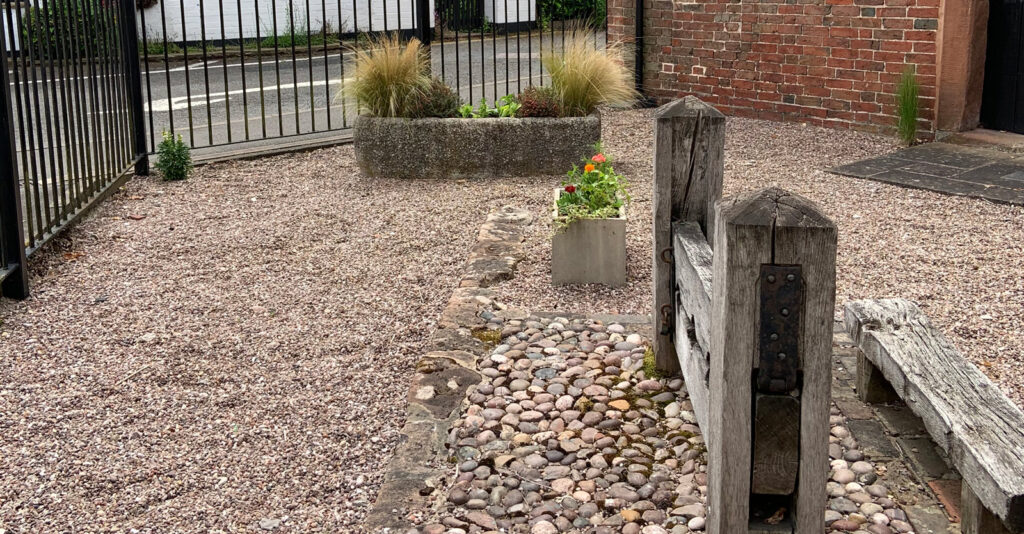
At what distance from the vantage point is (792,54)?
918 centimetres

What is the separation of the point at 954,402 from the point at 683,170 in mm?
1186

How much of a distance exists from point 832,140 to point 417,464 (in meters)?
6.43

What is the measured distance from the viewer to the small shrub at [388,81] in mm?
7195

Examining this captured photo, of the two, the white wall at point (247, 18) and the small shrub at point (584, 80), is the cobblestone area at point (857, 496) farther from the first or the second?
the white wall at point (247, 18)

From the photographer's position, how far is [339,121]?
10.4 metres

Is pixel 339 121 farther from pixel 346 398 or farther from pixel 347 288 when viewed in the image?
pixel 346 398

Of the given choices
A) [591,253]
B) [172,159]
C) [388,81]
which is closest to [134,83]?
[172,159]

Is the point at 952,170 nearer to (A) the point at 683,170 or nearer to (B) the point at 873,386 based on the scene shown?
(B) the point at 873,386

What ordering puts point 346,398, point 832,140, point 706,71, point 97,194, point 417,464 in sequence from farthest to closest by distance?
point 706,71 → point 832,140 → point 97,194 → point 346,398 → point 417,464

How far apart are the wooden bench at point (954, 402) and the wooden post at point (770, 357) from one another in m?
0.47

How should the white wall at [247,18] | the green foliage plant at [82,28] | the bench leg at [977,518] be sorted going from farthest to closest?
the white wall at [247,18]
the green foliage plant at [82,28]
the bench leg at [977,518]

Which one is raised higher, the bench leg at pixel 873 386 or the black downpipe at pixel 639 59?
the black downpipe at pixel 639 59

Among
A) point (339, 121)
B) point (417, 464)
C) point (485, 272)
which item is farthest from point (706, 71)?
point (417, 464)

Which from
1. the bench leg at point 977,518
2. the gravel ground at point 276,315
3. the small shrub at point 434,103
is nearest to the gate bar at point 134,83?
the gravel ground at point 276,315
